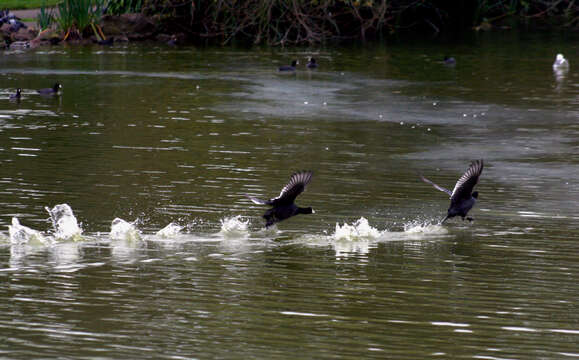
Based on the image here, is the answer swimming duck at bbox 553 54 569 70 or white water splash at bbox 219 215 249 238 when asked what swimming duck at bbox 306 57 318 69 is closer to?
swimming duck at bbox 553 54 569 70

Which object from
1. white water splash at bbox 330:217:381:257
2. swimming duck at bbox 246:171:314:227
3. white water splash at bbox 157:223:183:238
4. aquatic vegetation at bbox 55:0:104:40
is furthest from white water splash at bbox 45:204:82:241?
aquatic vegetation at bbox 55:0:104:40

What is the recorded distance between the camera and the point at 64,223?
1052 centimetres

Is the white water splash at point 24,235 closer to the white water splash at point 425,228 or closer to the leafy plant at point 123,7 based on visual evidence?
the white water splash at point 425,228

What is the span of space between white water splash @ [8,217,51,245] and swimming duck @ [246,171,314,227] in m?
1.89

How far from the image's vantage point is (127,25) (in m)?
34.4

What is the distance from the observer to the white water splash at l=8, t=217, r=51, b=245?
10141 millimetres

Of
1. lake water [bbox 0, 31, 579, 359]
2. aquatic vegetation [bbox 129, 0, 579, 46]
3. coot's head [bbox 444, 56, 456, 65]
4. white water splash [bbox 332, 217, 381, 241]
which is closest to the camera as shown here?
lake water [bbox 0, 31, 579, 359]

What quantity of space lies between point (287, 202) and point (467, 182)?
163 centimetres

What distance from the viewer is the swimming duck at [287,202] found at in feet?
32.9

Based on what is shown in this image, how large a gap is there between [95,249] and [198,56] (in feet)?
66.4

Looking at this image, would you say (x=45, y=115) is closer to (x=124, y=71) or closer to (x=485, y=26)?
(x=124, y=71)

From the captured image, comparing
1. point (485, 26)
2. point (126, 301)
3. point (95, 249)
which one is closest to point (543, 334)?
point (126, 301)

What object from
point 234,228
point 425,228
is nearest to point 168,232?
point 234,228

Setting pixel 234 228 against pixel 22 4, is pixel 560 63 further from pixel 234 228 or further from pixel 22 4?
pixel 22 4
